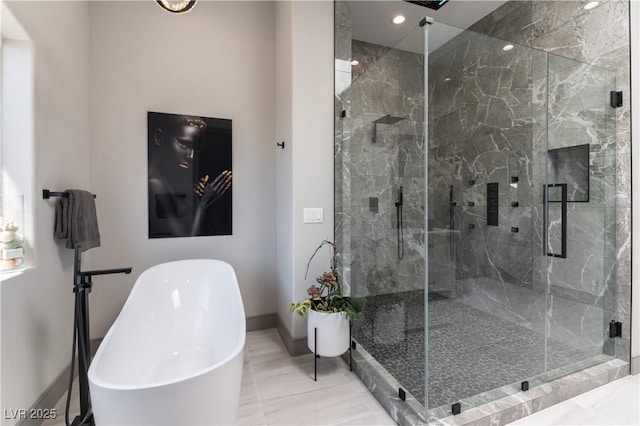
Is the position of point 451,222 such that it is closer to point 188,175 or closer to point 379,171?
point 379,171

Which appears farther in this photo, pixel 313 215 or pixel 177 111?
pixel 177 111

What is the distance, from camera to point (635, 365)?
205cm

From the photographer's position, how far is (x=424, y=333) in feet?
5.93

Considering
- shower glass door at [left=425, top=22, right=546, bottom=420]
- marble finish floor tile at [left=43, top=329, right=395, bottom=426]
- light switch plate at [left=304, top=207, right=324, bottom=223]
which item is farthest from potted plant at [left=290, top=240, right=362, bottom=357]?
shower glass door at [left=425, top=22, right=546, bottom=420]

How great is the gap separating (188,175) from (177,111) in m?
0.58

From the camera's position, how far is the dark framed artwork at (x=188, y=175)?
2.48m

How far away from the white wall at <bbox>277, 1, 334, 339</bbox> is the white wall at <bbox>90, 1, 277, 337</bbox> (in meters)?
0.46

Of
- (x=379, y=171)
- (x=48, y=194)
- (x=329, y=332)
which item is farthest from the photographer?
(x=379, y=171)

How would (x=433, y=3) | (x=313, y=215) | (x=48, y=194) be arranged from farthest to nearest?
1. (x=433, y=3)
2. (x=313, y=215)
3. (x=48, y=194)

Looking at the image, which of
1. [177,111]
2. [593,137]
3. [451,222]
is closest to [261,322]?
[451,222]

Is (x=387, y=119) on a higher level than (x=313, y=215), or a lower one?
higher

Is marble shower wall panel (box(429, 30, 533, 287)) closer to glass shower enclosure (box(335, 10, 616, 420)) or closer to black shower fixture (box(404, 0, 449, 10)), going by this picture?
glass shower enclosure (box(335, 10, 616, 420))

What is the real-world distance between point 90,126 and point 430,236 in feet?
9.10

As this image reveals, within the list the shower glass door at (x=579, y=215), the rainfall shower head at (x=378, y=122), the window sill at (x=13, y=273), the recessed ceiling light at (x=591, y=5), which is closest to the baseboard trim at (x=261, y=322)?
the window sill at (x=13, y=273)
